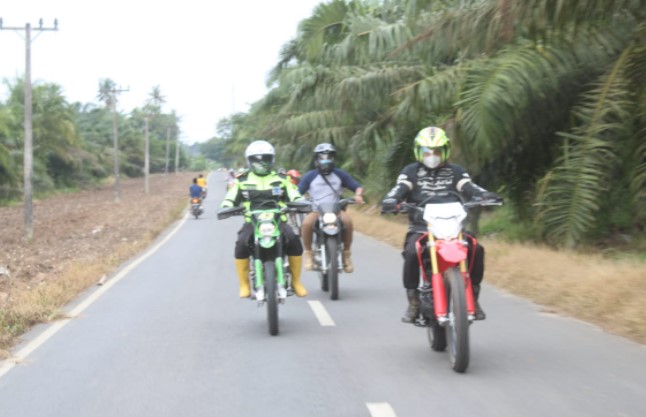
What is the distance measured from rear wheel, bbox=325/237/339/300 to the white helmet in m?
2.06

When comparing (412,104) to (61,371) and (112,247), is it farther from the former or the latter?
(61,371)

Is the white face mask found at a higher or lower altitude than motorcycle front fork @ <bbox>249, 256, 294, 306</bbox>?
higher

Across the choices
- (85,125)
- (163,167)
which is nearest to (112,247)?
(85,125)

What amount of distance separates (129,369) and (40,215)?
33311mm

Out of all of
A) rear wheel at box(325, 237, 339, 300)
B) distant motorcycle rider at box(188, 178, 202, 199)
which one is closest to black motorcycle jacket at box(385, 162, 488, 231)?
rear wheel at box(325, 237, 339, 300)

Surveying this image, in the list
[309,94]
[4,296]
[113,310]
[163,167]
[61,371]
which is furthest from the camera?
[163,167]

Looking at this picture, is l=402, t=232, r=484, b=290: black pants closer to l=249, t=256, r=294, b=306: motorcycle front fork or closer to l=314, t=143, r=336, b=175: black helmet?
l=249, t=256, r=294, b=306: motorcycle front fork

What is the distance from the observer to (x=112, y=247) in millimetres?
19891

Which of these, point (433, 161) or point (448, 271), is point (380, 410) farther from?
point (433, 161)

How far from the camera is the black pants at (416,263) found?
21.7 feet

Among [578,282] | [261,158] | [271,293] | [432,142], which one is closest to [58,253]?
[261,158]

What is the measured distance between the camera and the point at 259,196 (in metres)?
8.32

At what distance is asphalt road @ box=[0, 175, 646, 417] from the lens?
5.54 m

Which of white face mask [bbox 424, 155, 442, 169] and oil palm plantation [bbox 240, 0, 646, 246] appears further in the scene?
oil palm plantation [bbox 240, 0, 646, 246]
